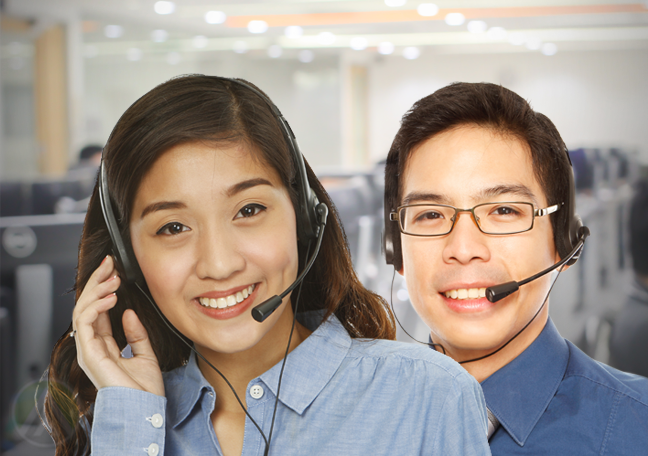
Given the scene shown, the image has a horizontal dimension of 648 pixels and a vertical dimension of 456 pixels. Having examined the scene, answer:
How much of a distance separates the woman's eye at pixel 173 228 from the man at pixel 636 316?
150cm

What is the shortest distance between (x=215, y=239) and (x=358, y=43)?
13.9 feet

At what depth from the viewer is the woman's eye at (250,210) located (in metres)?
0.75

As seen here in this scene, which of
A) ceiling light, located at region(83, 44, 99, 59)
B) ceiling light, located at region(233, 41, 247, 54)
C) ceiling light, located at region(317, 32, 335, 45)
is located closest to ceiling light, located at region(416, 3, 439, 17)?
ceiling light, located at region(317, 32, 335, 45)

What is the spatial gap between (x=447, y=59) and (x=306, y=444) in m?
1.94

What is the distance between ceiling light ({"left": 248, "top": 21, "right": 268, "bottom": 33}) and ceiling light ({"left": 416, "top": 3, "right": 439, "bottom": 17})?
197cm

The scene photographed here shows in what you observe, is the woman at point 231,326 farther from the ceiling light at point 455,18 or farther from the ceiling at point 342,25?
the ceiling light at point 455,18

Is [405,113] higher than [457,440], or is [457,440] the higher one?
[405,113]

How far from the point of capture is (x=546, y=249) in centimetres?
84

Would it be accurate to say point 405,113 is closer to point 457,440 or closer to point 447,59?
point 457,440

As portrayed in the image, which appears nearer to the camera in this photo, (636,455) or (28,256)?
(636,455)

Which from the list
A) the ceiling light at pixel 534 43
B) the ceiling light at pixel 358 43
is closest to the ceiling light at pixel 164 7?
the ceiling light at pixel 358 43

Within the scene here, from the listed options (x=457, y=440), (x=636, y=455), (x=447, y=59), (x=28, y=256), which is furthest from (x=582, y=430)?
(x=447, y=59)

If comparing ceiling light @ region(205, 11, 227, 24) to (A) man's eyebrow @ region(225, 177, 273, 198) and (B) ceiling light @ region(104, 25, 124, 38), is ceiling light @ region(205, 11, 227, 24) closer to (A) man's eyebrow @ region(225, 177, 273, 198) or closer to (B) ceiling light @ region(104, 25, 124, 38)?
(B) ceiling light @ region(104, 25, 124, 38)

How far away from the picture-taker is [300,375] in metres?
0.76
